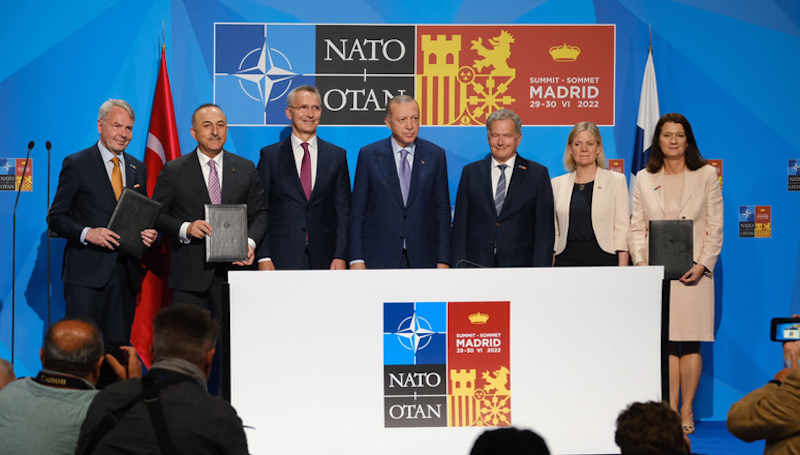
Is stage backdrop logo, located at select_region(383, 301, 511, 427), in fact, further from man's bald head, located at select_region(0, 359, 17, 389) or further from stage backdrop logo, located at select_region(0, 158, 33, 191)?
stage backdrop logo, located at select_region(0, 158, 33, 191)

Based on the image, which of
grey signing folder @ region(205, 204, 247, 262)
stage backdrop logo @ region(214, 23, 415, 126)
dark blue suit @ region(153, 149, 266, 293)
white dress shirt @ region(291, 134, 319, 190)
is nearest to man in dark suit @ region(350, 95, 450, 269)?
white dress shirt @ region(291, 134, 319, 190)

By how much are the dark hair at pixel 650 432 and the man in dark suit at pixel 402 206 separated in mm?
3132

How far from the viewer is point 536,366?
409 centimetres

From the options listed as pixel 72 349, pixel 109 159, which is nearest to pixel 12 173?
pixel 109 159

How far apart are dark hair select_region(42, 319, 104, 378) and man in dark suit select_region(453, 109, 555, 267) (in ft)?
9.33

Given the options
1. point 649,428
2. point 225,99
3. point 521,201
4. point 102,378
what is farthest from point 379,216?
point 649,428

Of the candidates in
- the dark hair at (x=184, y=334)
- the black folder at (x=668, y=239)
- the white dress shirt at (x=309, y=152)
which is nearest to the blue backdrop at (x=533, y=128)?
the white dress shirt at (x=309, y=152)

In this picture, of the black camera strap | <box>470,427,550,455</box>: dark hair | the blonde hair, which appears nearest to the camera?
<box>470,427,550,455</box>: dark hair

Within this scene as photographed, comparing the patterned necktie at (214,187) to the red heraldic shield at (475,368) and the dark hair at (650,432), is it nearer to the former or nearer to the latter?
the red heraldic shield at (475,368)

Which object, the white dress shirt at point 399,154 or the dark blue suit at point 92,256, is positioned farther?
the white dress shirt at point 399,154

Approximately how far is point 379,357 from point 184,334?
173 cm

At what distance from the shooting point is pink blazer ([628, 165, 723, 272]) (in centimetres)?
539

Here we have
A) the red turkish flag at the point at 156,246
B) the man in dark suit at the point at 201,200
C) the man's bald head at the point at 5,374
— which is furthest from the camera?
the red turkish flag at the point at 156,246

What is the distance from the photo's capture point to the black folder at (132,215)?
4879 millimetres
